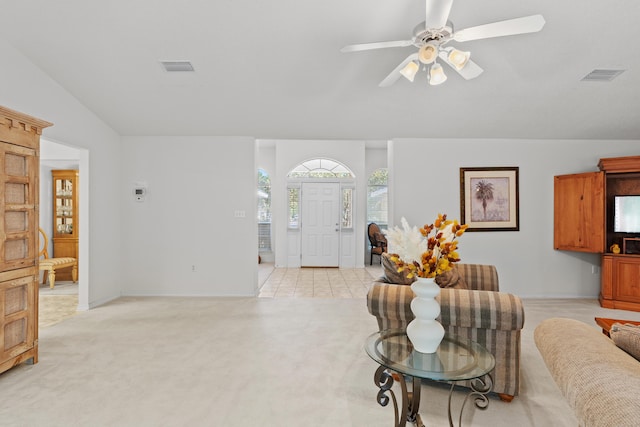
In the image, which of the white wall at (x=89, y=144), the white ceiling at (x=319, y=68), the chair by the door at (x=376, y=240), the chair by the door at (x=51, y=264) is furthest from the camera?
the chair by the door at (x=376, y=240)

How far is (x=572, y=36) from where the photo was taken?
300cm

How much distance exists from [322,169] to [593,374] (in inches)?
276

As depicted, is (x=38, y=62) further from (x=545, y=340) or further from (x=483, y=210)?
(x=483, y=210)

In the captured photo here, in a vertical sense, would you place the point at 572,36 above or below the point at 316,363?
above

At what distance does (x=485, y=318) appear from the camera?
2.18 m

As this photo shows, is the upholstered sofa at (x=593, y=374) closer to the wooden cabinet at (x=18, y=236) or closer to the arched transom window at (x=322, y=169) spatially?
the wooden cabinet at (x=18, y=236)

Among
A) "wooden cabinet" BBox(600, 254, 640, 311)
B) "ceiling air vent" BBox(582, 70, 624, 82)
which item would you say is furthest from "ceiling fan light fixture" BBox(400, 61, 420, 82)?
"wooden cabinet" BBox(600, 254, 640, 311)

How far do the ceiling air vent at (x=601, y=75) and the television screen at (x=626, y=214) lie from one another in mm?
1902

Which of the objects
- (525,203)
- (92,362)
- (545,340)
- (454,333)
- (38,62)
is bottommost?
(92,362)

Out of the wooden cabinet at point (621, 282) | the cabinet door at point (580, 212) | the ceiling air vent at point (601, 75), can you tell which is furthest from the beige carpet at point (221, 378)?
the ceiling air vent at point (601, 75)

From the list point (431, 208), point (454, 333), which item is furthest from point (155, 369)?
point (431, 208)

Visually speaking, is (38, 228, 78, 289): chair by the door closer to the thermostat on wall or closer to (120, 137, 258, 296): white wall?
(120, 137, 258, 296): white wall

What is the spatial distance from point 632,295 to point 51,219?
8.91 meters

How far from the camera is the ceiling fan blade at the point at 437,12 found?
1.84m
